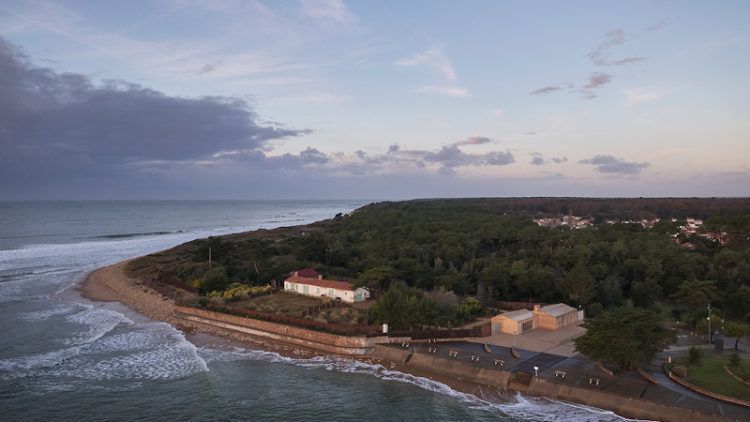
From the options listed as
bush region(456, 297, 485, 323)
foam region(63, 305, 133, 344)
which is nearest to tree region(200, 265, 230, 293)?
foam region(63, 305, 133, 344)

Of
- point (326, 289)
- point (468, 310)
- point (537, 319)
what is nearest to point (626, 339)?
point (537, 319)

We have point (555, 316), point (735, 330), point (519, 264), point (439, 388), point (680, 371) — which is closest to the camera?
point (680, 371)

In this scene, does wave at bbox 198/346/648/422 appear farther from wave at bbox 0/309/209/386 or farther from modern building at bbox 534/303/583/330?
modern building at bbox 534/303/583/330

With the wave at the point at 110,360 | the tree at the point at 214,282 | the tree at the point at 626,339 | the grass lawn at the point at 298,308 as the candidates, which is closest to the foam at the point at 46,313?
the wave at the point at 110,360

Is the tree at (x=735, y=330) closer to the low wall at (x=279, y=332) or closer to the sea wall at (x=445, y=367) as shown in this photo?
the sea wall at (x=445, y=367)

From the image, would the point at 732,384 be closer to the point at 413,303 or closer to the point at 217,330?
the point at 413,303

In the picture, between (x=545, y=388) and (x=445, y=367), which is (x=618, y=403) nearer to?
(x=545, y=388)

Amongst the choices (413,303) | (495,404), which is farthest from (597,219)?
(495,404)
